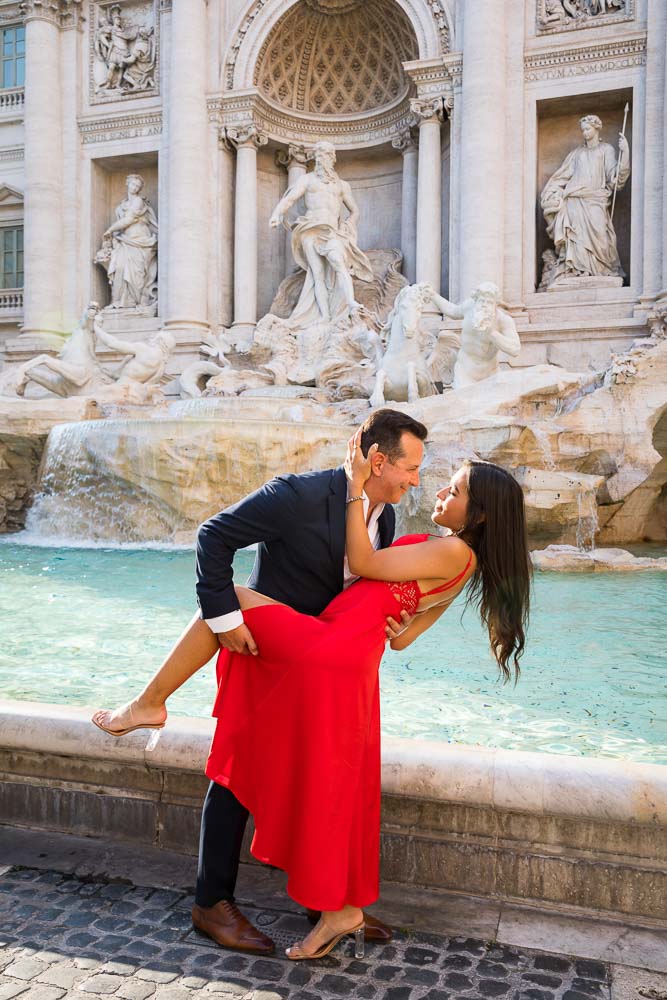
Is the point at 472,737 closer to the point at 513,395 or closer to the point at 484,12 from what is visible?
the point at 513,395

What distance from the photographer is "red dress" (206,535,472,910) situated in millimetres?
1903

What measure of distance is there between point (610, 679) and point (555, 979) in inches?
88.4

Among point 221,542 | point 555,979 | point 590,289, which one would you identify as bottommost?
point 555,979

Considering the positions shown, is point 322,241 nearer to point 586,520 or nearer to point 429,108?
point 429,108

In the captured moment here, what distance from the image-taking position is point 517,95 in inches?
571

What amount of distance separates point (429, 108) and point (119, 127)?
20.5ft

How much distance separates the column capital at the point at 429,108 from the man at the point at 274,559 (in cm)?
1435

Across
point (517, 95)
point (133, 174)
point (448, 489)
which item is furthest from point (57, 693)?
point (133, 174)

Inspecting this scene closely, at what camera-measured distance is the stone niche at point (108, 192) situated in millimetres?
17328

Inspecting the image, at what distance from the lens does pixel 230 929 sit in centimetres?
194

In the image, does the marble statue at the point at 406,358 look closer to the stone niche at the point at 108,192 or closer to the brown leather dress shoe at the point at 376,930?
the stone niche at the point at 108,192

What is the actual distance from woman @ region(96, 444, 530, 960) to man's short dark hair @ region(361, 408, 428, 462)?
51 millimetres

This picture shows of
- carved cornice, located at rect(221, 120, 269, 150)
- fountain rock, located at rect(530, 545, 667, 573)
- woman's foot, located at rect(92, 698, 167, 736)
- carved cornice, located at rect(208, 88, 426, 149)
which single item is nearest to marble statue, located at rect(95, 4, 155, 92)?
carved cornice, located at rect(208, 88, 426, 149)

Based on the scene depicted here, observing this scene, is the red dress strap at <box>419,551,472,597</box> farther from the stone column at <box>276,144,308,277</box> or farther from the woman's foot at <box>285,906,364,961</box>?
the stone column at <box>276,144,308,277</box>
